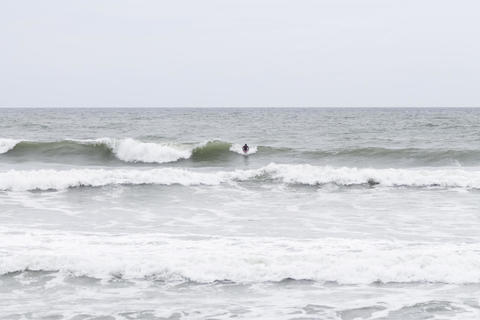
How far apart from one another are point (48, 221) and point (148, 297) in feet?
16.5

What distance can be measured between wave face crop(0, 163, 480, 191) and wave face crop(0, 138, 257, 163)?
6.80 meters

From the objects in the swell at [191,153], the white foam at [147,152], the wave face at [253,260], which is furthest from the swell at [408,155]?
the wave face at [253,260]

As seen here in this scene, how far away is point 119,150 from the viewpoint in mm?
24797

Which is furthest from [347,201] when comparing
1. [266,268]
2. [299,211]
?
[266,268]

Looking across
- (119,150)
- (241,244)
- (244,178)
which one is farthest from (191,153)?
(241,244)

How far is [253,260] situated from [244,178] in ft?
29.8

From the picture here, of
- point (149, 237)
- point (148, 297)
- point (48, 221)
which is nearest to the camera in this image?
point (148, 297)

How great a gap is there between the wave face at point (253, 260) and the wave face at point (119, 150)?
579 inches

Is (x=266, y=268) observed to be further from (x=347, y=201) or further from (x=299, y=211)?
(x=347, y=201)

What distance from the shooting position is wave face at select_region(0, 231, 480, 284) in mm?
7637

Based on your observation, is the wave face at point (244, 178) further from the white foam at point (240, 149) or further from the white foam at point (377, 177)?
the white foam at point (240, 149)

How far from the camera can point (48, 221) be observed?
37.4 feet

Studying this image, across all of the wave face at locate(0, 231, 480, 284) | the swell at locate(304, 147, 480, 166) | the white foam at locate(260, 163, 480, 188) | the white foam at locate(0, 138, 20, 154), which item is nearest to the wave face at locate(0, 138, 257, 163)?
the white foam at locate(0, 138, 20, 154)

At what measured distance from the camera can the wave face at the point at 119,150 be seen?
24.1 metres
